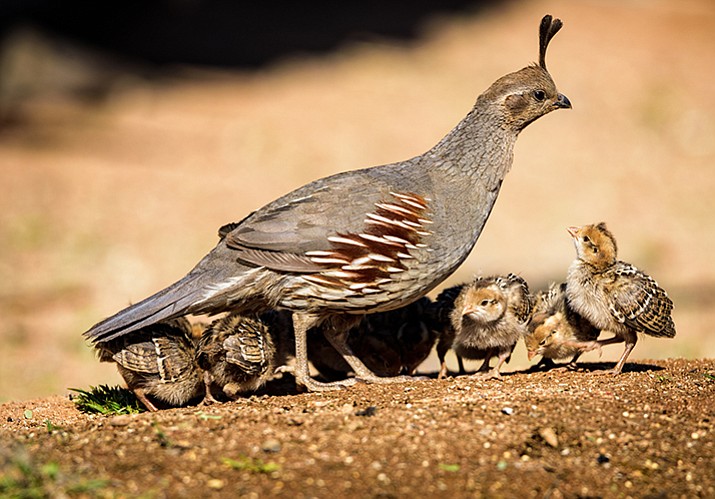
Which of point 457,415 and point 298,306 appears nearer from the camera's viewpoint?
point 457,415

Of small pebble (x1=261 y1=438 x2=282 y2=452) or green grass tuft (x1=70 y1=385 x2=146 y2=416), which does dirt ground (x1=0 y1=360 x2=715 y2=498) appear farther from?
green grass tuft (x1=70 y1=385 x2=146 y2=416)

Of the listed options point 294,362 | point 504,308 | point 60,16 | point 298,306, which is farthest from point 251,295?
point 60,16

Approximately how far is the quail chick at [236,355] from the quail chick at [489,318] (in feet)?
4.95

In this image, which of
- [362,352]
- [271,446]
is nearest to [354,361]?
[362,352]

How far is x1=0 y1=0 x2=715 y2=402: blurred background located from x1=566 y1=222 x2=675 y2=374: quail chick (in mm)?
4144

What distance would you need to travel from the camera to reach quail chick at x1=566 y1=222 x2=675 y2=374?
6824 mm

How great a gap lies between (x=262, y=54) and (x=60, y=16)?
5878 mm

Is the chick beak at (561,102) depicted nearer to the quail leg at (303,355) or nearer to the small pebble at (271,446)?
the quail leg at (303,355)

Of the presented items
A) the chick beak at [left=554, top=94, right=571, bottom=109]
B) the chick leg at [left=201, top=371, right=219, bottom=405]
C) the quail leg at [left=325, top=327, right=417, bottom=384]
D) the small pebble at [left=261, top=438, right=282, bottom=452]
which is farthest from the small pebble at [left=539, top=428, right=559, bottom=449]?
the chick beak at [left=554, top=94, right=571, bottom=109]

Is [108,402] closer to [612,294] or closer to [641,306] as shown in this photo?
[612,294]

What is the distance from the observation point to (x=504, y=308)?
7.22 m

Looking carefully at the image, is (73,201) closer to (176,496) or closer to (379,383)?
(379,383)

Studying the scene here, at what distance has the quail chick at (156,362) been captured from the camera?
6727 millimetres

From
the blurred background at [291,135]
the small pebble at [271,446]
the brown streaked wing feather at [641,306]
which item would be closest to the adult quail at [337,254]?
the brown streaked wing feather at [641,306]
